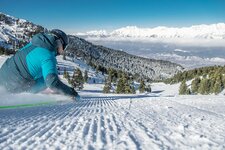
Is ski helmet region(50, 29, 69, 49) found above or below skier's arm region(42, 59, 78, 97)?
above

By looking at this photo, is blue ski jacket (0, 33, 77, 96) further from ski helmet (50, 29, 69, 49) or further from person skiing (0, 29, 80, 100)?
ski helmet (50, 29, 69, 49)

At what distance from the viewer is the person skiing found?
322 inches

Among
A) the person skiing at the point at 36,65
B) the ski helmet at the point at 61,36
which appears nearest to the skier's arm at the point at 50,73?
the person skiing at the point at 36,65

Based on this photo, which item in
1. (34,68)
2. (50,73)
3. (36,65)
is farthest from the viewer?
(34,68)

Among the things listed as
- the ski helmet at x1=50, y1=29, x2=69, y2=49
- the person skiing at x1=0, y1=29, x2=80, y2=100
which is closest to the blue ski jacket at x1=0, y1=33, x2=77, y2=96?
the person skiing at x1=0, y1=29, x2=80, y2=100

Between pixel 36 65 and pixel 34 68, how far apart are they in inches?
7.8

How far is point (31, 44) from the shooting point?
8.81 metres

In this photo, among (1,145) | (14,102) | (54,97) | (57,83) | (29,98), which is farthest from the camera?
(54,97)

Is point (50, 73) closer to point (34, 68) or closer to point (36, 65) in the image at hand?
point (36, 65)

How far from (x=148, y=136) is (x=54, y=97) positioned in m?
9.27

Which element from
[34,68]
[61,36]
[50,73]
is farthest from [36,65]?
[61,36]

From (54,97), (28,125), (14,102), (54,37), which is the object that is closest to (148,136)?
(28,125)

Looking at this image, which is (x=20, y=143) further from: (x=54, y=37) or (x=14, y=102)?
(x=14, y=102)

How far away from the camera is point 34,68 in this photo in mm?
8805
